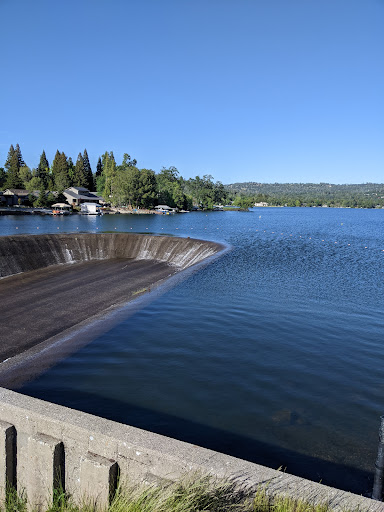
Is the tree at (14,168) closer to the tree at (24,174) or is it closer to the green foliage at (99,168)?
the tree at (24,174)

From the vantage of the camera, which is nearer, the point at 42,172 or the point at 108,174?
the point at 42,172

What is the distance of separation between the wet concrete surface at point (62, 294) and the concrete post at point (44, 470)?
22.4 ft

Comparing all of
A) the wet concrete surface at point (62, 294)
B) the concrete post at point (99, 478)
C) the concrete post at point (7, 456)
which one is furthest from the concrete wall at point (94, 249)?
the concrete post at point (99, 478)

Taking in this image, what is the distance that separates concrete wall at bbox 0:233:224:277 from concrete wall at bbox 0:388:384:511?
1949 cm

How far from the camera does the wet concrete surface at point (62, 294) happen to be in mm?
12430

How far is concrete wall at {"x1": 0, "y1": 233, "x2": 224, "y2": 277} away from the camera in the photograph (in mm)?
23234

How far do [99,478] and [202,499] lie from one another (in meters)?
1.20

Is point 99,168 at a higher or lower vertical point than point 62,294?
higher

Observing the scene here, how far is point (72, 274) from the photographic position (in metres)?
21.9

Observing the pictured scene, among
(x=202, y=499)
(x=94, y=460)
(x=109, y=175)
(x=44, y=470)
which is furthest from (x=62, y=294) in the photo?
(x=109, y=175)

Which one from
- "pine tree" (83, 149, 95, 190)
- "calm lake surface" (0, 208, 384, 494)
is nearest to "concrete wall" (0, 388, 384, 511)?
"calm lake surface" (0, 208, 384, 494)

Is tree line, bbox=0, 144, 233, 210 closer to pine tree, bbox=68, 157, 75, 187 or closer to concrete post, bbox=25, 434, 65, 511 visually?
pine tree, bbox=68, 157, 75, 187

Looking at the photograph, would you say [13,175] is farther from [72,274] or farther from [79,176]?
[72,274]

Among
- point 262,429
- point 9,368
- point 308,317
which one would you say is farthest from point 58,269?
point 262,429
